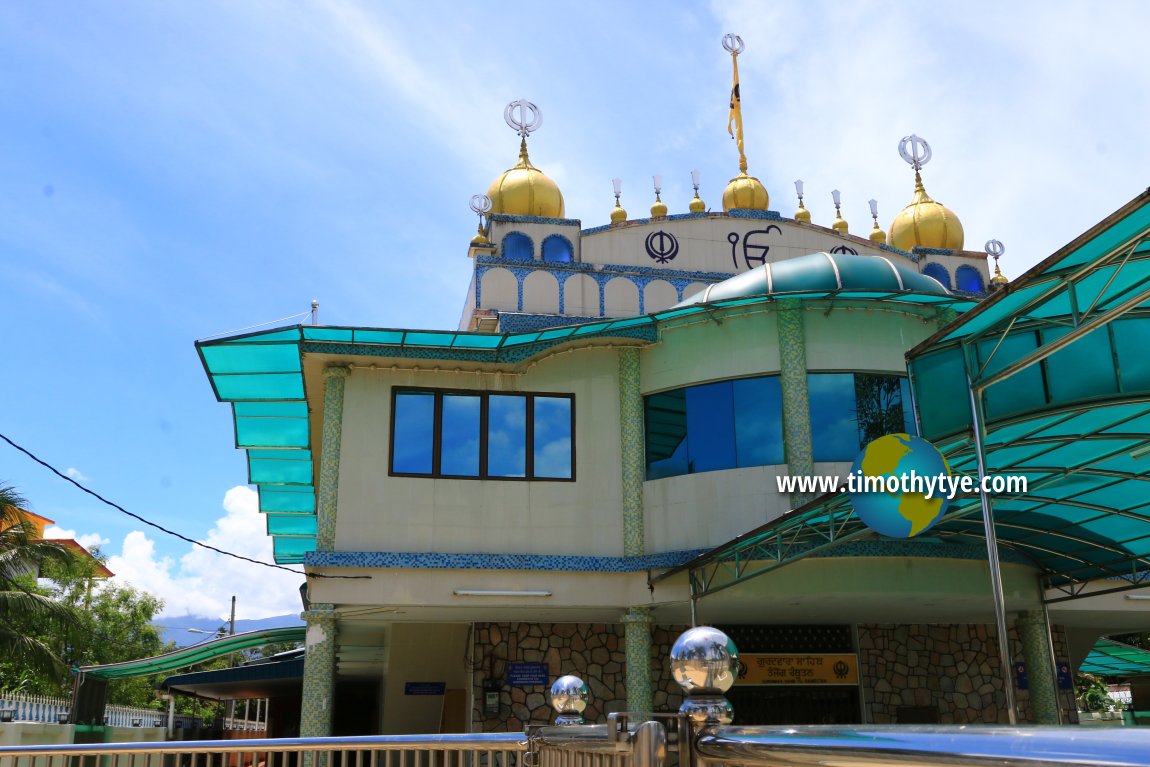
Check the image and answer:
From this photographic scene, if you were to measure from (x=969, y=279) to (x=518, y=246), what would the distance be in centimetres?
1214

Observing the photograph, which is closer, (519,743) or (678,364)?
(519,743)

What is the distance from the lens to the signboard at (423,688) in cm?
1892

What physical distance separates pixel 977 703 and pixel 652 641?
5.62 metres

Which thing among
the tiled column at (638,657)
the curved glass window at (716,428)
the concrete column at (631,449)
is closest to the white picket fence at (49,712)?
the tiled column at (638,657)

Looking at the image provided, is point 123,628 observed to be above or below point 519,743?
above

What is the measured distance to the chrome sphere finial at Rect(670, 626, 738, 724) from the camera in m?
2.59

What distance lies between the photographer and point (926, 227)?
28.2 m

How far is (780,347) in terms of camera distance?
596 inches

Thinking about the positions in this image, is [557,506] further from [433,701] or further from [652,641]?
[433,701]

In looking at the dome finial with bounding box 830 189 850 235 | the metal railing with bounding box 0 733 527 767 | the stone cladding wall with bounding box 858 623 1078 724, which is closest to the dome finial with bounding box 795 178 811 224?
the dome finial with bounding box 830 189 850 235

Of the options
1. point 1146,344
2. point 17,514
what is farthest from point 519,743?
point 17,514

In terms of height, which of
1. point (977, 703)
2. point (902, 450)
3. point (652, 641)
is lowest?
point (977, 703)

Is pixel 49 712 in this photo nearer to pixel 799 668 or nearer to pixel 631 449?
pixel 631 449

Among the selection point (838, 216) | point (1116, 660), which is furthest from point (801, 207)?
point (1116, 660)
